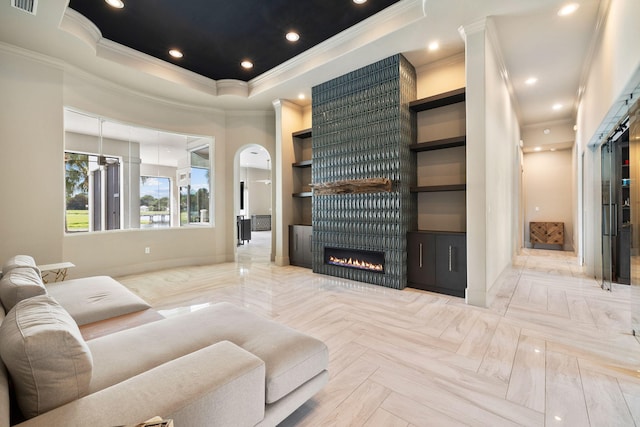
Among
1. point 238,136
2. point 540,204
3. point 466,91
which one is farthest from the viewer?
point 540,204

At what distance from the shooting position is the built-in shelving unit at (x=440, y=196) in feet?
12.5

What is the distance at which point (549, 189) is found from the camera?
26.6 feet

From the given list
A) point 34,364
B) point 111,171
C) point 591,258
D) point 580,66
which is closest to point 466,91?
point 580,66

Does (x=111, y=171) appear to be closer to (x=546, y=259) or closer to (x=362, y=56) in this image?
(x=362, y=56)

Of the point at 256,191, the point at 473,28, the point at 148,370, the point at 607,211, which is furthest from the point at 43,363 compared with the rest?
the point at 256,191

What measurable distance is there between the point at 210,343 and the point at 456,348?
6.61 feet

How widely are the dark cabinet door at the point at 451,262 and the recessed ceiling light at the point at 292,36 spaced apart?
3518 millimetres

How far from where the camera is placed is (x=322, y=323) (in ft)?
9.55

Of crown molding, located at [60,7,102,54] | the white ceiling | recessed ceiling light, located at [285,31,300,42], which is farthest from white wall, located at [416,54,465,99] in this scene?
crown molding, located at [60,7,102,54]

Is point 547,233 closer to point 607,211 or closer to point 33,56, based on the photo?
point 607,211

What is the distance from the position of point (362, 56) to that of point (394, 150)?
1.48 m

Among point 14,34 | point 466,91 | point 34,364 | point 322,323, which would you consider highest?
point 14,34

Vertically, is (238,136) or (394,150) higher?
(238,136)

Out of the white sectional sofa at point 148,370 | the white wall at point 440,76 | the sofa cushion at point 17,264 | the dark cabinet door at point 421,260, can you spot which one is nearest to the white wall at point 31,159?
the sofa cushion at point 17,264
